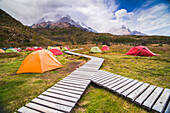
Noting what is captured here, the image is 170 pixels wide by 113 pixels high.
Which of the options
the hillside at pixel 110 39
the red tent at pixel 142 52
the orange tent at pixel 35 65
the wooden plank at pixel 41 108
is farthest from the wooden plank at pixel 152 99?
the hillside at pixel 110 39

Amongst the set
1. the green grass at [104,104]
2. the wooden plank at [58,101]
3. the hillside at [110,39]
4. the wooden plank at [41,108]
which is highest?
the hillside at [110,39]

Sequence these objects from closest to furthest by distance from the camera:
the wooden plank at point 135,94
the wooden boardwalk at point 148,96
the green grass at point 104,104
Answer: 1. the wooden boardwalk at point 148,96
2. the green grass at point 104,104
3. the wooden plank at point 135,94

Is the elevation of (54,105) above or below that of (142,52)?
below

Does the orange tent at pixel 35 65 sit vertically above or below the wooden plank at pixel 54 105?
above

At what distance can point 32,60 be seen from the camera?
21.8 ft

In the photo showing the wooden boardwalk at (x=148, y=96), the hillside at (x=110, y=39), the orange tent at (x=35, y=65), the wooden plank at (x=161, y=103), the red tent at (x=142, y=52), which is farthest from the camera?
the hillside at (x=110, y=39)

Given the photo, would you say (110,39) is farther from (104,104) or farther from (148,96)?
(104,104)

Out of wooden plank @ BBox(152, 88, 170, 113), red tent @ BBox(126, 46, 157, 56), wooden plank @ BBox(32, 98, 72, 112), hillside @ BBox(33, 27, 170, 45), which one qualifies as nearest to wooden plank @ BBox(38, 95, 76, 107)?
wooden plank @ BBox(32, 98, 72, 112)

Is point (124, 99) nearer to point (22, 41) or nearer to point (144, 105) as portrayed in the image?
point (144, 105)

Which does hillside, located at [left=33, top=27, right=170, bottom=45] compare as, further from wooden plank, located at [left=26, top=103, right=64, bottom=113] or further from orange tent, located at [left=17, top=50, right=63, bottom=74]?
wooden plank, located at [left=26, top=103, right=64, bottom=113]

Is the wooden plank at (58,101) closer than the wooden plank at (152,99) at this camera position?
No

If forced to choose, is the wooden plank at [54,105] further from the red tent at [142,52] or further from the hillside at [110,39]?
the hillside at [110,39]

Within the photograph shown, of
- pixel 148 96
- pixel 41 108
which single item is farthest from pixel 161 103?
pixel 41 108

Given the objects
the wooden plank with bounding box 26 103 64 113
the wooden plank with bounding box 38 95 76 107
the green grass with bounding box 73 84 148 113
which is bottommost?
the green grass with bounding box 73 84 148 113
